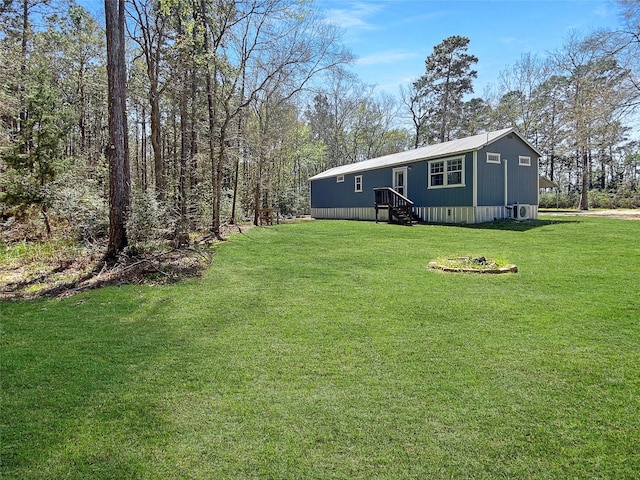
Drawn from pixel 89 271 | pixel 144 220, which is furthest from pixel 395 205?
pixel 89 271

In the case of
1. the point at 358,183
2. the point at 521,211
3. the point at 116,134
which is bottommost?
the point at 521,211

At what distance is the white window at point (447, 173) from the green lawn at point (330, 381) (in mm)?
9305

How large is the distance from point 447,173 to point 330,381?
13077mm

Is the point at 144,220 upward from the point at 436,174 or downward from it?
downward

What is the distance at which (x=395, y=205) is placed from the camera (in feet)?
50.9

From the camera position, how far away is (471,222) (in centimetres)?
1318

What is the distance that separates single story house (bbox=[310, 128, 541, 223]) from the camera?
13219 millimetres

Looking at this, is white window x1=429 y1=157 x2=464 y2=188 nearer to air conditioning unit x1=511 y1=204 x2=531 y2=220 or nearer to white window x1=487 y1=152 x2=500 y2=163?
white window x1=487 y1=152 x2=500 y2=163

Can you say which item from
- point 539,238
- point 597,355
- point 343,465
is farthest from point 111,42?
point 539,238

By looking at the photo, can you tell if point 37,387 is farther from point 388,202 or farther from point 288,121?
point 288,121

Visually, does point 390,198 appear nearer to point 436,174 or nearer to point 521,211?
point 436,174

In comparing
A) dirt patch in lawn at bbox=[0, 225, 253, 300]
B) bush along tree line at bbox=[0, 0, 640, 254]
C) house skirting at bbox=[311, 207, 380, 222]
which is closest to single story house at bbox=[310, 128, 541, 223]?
house skirting at bbox=[311, 207, 380, 222]

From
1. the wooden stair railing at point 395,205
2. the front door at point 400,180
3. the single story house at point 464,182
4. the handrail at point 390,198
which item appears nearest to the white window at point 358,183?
the single story house at point 464,182

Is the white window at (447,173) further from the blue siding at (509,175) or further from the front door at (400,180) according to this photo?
the front door at (400,180)
